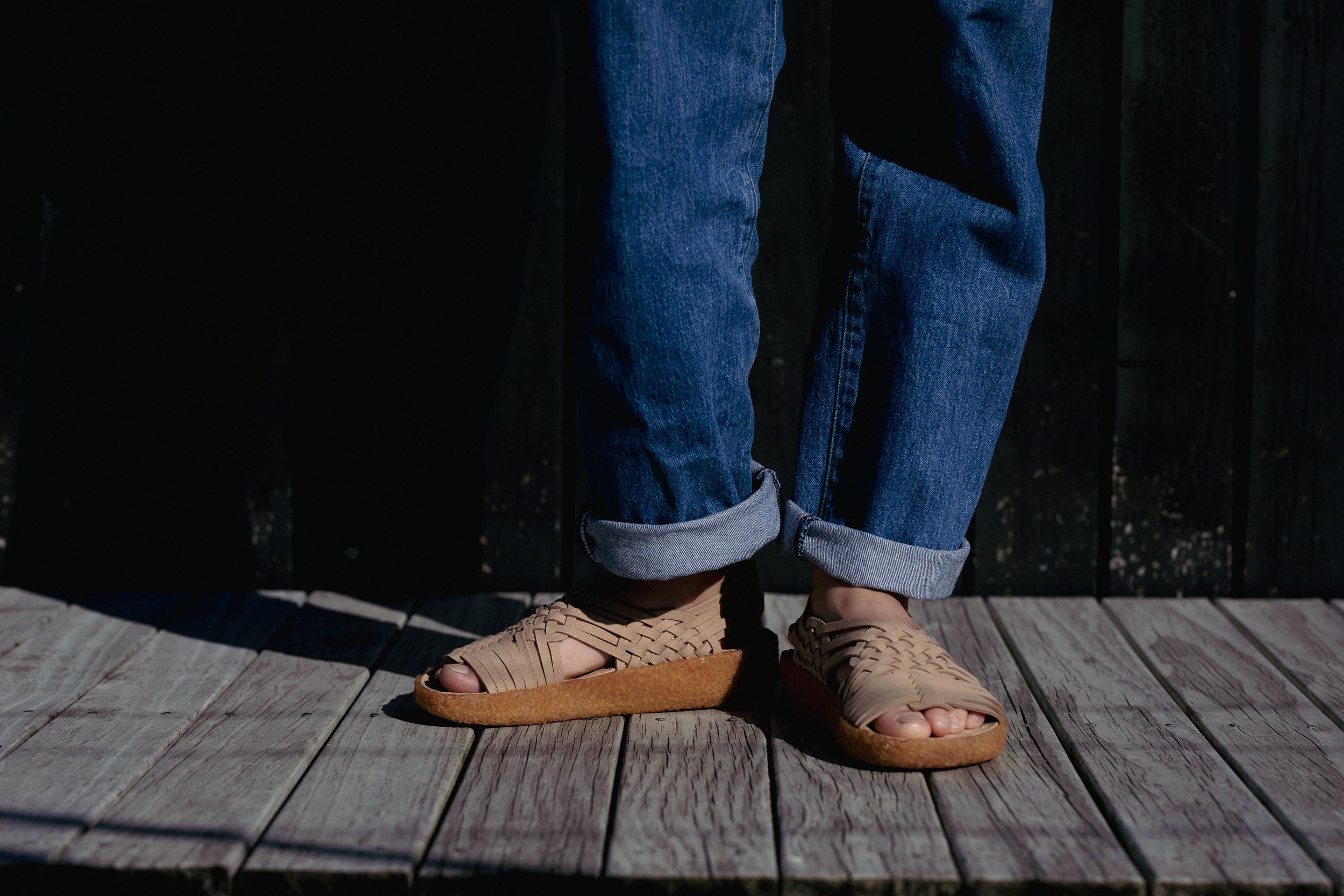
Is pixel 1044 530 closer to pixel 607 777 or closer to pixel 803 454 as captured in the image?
pixel 803 454

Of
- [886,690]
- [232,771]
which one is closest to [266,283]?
[232,771]

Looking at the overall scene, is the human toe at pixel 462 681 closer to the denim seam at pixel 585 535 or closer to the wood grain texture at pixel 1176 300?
the denim seam at pixel 585 535

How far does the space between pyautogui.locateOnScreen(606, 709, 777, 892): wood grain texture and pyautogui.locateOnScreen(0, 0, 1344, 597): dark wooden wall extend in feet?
1.71

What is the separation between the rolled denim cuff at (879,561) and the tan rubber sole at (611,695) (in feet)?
0.44

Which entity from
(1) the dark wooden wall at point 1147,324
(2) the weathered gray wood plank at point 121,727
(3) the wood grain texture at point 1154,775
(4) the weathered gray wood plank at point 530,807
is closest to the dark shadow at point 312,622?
(2) the weathered gray wood plank at point 121,727

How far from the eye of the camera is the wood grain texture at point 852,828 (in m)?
0.67

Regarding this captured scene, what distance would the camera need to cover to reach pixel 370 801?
0.78 m

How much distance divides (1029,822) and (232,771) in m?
0.62

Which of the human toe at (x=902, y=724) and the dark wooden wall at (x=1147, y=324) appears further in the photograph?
the dark wooden wall at (x=1147, y=324)

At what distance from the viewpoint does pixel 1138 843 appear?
2.32ft

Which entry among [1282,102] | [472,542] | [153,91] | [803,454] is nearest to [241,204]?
[153,91]

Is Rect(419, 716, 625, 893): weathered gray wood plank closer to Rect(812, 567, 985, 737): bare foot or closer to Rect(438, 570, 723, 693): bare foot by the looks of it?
Rect(438, 570, 723, 693): bare foot

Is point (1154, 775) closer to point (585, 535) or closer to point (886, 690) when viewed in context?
point (886, 690)

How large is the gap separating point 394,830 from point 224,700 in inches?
14.5
